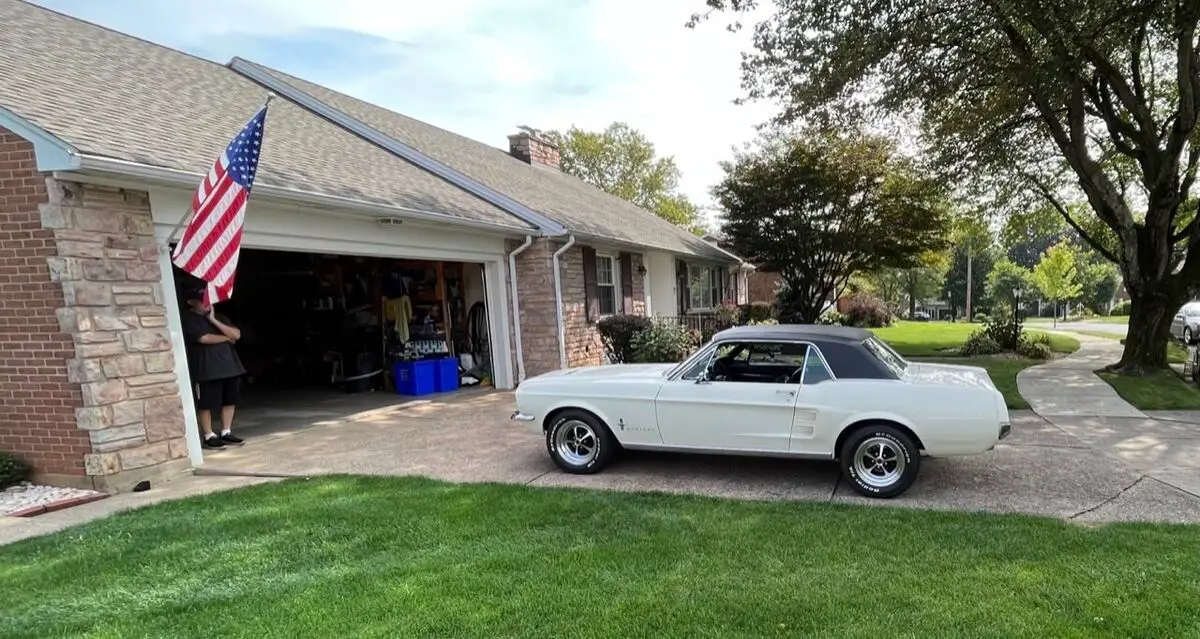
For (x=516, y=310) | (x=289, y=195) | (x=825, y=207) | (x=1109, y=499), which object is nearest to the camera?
(x=1109, y=499)

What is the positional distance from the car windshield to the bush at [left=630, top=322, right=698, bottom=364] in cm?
576

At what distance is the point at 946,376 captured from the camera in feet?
17.2

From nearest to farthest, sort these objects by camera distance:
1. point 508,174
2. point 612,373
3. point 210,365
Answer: point 612,373 < point 210,365 < point 508,174

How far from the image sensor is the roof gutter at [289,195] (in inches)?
200

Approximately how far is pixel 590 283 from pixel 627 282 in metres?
2.42

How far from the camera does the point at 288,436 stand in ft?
26.0

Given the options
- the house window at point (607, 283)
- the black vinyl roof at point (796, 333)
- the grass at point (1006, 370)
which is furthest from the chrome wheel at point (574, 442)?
the house window at point (607, 283)

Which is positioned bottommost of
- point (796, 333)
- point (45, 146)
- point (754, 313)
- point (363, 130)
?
point (754, 313)

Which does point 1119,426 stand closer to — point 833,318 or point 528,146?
point 528,146

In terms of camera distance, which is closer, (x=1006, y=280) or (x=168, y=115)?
(x=168, y=115)

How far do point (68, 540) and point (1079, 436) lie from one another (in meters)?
9.15

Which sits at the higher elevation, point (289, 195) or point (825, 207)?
point (825, 207)

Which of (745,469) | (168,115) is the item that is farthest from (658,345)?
(168,115)

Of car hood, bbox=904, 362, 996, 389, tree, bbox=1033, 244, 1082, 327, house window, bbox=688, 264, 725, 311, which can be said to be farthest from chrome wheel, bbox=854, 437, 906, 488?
tree, bbox=1033, 244, 1082, 327
